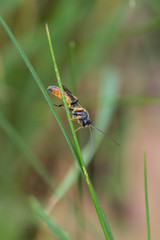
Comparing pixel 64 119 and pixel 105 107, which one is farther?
pixel 64 119

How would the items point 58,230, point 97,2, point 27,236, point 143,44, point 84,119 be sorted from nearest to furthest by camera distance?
point 58,230, point 84,119, point 27,236, point 97,2, point 143,44

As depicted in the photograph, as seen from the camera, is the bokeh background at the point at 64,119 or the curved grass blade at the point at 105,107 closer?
the curved grass blade at the point at 105,107

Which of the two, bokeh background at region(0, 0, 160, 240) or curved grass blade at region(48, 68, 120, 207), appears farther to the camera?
bokeh background at region(0, 0, 160, 240)

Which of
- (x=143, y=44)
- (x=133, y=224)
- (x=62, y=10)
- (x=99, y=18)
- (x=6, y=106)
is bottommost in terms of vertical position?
(x=133, y=224)

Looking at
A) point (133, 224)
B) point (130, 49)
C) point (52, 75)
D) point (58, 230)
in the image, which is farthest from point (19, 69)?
point (58, 230)

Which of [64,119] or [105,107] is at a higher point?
[105,107]

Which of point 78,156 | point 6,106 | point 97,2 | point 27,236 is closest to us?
point 78,156

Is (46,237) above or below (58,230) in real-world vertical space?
below

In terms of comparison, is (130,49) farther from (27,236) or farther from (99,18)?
(27,236)
